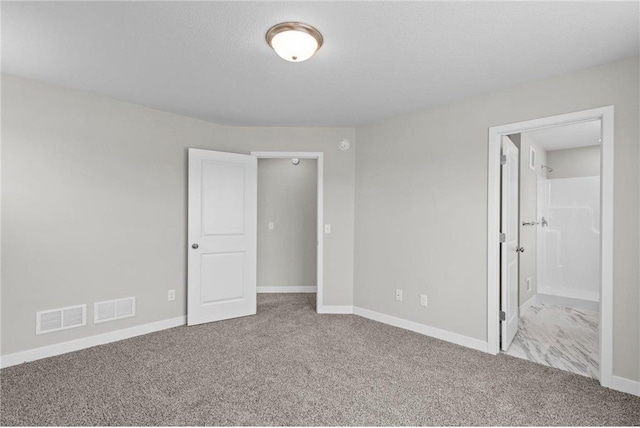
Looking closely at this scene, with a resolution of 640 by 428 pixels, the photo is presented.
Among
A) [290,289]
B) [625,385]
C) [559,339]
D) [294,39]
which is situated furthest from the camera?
[290,289]

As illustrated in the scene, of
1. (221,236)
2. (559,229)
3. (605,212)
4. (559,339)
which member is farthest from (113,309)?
(559,229)

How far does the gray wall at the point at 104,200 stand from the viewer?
2697 millimetres

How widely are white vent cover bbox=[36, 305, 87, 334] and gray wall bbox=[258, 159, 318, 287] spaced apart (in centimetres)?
267

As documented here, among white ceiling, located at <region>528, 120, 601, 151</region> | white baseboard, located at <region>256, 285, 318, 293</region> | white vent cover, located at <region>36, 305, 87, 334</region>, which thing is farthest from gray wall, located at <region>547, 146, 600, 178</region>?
white vent cover, located at <region>36, 305, 87, 334</region>

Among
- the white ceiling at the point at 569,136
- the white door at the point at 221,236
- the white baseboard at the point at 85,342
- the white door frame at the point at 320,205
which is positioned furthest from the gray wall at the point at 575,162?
the white baseboard at the point at 85,342

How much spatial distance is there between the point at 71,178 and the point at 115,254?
31.1 inches

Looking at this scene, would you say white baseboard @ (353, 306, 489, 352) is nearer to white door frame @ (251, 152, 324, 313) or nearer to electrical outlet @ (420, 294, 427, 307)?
electrical outlet @ (420, 294, 427, 307)

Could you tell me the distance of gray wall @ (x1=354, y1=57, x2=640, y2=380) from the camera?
2.32 metres

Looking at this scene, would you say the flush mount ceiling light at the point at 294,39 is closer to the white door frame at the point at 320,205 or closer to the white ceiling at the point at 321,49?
the white ceiling at the point at 321,49

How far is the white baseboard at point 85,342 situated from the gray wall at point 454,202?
2208 mm

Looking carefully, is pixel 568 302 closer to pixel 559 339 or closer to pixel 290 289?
pixel 559 339

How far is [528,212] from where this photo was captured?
14.8 ft

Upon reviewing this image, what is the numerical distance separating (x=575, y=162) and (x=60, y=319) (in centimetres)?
658

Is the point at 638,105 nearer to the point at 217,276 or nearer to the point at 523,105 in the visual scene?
the point at 523,105
